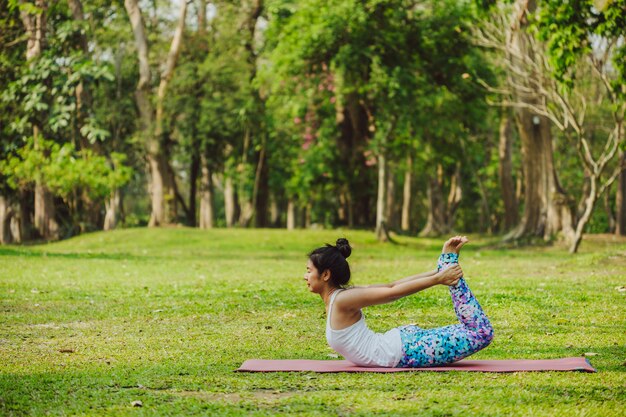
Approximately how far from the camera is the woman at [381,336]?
8.47 meters

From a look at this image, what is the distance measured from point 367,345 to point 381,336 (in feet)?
0.58

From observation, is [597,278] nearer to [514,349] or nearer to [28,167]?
[514,349]

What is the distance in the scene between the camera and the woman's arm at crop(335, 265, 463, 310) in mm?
8091

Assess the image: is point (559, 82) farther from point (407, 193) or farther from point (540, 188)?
point (407, 193)

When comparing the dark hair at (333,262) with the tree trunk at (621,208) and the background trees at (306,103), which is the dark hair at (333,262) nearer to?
the background trees at (306,103)

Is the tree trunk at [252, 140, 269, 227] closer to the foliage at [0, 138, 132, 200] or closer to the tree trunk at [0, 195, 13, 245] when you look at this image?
the foliage at [0, 138, 132, 200]

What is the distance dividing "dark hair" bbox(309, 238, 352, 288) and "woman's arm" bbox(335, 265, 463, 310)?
16cm

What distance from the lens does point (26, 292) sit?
16.1 metres

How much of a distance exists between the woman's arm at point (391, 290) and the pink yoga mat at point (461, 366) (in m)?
0.55

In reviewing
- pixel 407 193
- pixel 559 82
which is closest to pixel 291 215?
pixel 407 193

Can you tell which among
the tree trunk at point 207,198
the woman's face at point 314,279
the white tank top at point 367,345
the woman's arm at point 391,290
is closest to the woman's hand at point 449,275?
the woman's arm at point 391,290

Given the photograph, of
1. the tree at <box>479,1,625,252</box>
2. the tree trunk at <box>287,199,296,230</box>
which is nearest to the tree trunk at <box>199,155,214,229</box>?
the tree trunk at <box>287,199,296,230</box>

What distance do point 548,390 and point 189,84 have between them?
36692 millimetres

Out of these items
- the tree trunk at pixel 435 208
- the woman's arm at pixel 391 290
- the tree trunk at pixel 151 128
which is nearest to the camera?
the woman's arm at pixel 391 290
